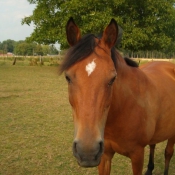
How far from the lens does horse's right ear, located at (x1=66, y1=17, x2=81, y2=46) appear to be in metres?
1.91

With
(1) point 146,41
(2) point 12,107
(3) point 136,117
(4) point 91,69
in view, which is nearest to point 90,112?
Result: (4) point 91,69

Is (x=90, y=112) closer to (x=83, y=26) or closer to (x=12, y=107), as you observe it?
(x=12, y=107)

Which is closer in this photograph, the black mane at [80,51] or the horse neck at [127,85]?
the black mane at [80,51]

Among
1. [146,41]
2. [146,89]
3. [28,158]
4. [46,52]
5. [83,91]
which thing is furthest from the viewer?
[46,52]

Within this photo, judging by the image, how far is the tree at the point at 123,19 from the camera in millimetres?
15601

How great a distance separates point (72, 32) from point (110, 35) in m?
0.33

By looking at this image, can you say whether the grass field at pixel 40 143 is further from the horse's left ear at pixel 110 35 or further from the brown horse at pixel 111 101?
the horse's left ear at pixel 110 35

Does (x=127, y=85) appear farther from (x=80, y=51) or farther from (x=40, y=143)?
(x=40, y=143)

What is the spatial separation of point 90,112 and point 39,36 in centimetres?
1729

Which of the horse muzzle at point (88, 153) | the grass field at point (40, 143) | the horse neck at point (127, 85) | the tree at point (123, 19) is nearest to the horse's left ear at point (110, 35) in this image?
the horse neck at point (127, 85)

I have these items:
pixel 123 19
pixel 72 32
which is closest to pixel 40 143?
pixel 72 32

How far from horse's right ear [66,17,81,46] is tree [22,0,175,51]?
1336cm

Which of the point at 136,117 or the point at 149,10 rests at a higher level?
the point at 149,10

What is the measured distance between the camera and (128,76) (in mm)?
2533
